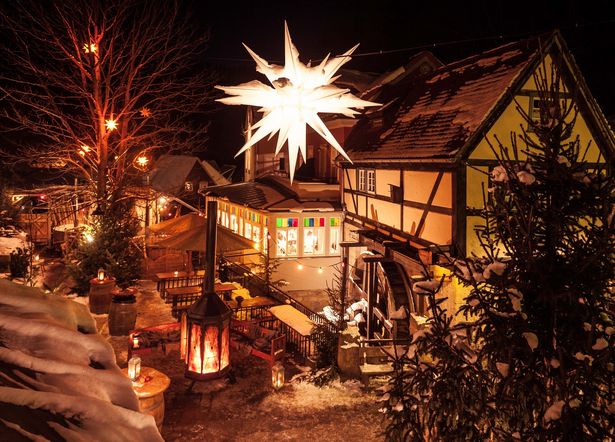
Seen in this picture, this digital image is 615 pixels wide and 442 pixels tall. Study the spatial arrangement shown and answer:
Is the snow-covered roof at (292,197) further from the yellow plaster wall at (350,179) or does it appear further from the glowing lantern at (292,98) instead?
the glowing lantern at (292,98)

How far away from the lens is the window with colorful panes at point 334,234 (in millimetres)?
22016

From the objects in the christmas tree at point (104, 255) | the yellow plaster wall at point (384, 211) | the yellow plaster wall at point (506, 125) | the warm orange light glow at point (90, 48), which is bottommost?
the christmas tree at point (104, 255)

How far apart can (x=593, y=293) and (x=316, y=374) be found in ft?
27.3

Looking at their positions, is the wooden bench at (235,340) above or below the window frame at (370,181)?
below

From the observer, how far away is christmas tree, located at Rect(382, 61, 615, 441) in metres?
3.85

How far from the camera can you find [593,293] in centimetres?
411

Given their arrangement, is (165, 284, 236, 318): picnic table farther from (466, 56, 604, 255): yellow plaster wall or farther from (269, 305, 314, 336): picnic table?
(466, 56, 604, 255): yellow plaster wall

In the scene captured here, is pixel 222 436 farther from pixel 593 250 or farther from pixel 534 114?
pixel 534 114

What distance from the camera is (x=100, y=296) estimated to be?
50.1 ft

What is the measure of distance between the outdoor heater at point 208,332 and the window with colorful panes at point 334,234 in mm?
12237

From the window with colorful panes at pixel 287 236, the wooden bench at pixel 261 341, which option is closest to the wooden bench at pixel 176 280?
the window with colorful panes at pixel 287 236

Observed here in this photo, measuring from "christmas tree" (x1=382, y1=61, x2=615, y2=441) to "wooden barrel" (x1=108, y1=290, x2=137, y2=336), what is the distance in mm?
10644

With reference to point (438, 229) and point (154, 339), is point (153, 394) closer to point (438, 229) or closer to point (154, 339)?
point (154, 339)

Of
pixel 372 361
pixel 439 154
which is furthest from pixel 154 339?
pixel 439 154
